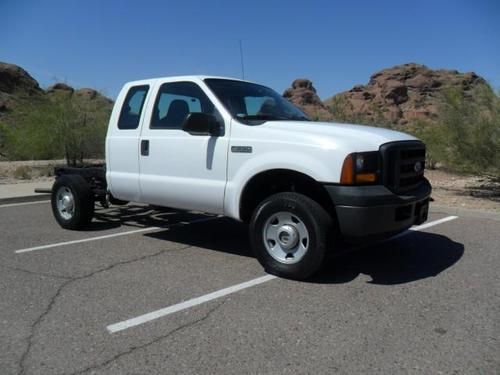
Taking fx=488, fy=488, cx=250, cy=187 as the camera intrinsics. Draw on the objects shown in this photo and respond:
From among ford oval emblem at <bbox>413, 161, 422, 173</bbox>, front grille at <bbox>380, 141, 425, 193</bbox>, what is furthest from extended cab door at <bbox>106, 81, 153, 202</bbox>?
ford oval emblem at <bbox>413, 161, 422, 173</bbox>

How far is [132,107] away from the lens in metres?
6.57

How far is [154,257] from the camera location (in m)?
5.85

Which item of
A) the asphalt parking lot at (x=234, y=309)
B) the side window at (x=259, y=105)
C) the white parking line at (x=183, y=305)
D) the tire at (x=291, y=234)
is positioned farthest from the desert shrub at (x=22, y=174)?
the white parking line at (x=183, y=305)

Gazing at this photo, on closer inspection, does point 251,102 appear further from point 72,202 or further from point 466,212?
point 466,212

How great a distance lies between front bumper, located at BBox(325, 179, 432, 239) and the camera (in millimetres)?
4512

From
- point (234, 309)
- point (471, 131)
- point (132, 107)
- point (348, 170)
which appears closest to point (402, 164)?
point (348, 170)

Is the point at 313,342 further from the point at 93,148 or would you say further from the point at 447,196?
the point at 93,148

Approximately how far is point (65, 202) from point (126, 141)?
1.73 metres

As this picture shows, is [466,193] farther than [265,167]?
Yes

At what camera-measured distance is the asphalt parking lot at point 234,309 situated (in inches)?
129

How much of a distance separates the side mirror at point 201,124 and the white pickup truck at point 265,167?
0.4 inches

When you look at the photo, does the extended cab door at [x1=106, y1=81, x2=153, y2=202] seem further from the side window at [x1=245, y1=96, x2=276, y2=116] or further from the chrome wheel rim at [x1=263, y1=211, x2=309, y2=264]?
the chrome wheel rim at [x1=263, y1=211, x2=309, y2=264]

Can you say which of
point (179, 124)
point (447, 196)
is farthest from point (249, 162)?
point (447, 196)

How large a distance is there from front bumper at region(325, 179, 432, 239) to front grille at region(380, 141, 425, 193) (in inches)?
6.1
